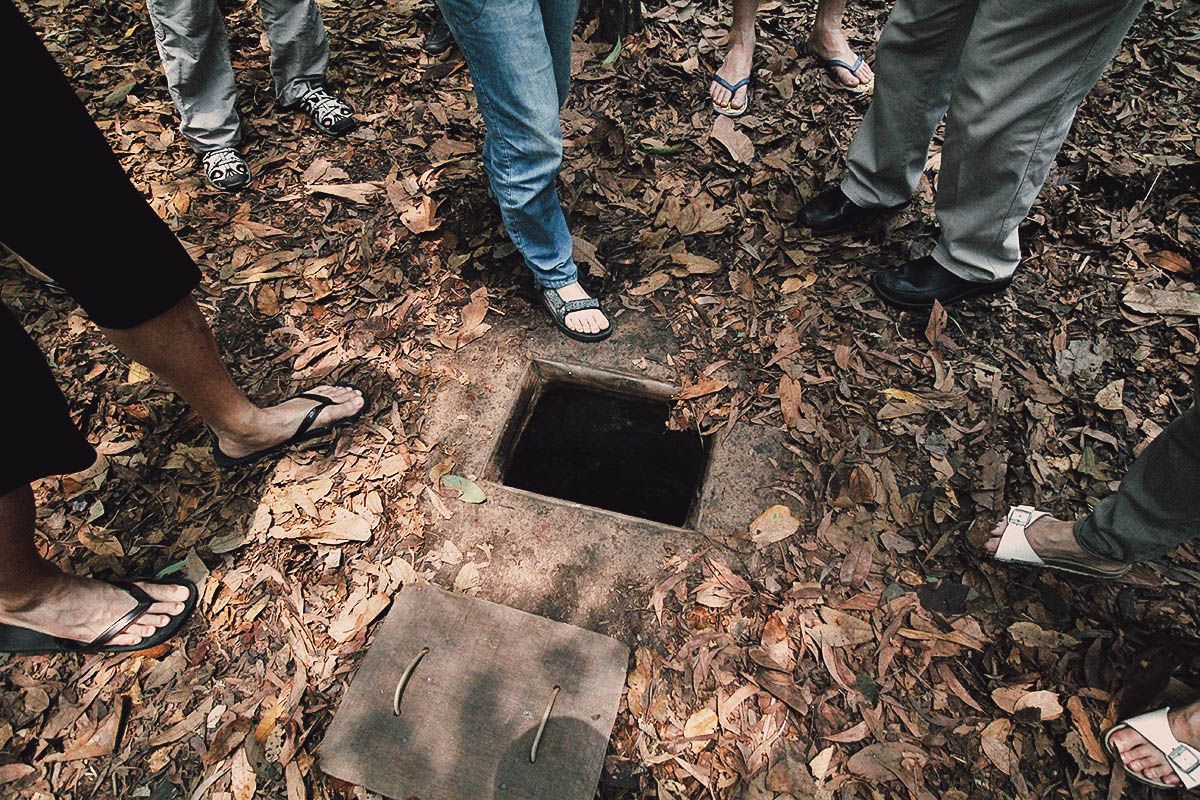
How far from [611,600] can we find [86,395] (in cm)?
257

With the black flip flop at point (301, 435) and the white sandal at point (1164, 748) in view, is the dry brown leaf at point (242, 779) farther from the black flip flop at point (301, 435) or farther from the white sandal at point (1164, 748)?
the white sandal at point (1164, 748)

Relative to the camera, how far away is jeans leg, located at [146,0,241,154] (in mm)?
3232

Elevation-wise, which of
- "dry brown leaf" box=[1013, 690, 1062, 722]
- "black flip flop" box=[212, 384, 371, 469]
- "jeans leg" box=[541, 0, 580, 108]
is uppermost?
"jeans leg" box=[541, 0, 580, 108]

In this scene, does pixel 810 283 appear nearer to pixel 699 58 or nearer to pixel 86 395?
pixel 699 58

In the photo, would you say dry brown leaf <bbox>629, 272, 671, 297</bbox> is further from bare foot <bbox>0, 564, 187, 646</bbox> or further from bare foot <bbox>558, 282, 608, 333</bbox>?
bare foot <bbox>0, 564, 187, 646</bbox>

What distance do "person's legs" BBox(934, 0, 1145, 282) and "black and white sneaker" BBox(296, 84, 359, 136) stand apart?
3.29 meters

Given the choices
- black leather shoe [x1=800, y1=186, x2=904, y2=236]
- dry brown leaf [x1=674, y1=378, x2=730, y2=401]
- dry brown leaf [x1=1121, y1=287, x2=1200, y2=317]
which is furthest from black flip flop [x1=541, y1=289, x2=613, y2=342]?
dry brown leaf [x1=1121, y1=287, x2=1200, y2=317]

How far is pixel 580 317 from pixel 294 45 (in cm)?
253

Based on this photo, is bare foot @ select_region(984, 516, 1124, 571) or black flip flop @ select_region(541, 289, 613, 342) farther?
black flip flop @ select_region(541, 289, 613, 342)

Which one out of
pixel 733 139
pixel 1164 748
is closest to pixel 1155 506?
pixel 1164 748

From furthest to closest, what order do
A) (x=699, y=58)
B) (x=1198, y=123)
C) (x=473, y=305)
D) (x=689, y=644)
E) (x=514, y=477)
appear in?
(x=699, y=58)
(x=1198, y=123)
(x=473, y=305)
(x=514, y=477)
(x=689, y=644)

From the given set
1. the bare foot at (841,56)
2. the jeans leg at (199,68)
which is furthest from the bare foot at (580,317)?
the bare foot at (841,56)

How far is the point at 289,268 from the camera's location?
11.1 feet

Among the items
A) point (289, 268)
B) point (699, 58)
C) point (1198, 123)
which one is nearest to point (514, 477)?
point (289, 268)
